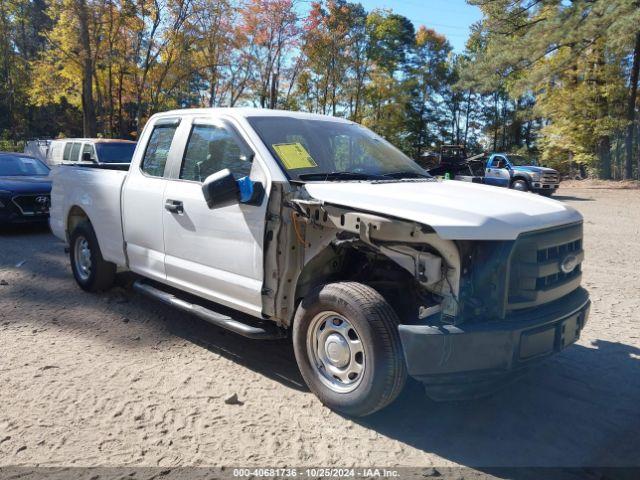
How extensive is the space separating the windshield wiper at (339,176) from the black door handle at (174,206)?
3.82 ft

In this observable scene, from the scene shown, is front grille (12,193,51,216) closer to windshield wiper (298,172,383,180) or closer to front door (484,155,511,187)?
windshield wiper (298,172,383,180)

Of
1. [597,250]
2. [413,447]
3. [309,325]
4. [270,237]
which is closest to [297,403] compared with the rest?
[309,325]

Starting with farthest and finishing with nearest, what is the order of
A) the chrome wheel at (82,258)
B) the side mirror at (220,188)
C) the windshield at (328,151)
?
the chrome wheel at (82,258)
the windshield at (328,151)
the side mirror at (220,188)

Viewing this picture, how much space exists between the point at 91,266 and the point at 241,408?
3.15 m

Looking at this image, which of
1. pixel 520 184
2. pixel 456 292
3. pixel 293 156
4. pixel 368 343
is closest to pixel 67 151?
pixel 293 156

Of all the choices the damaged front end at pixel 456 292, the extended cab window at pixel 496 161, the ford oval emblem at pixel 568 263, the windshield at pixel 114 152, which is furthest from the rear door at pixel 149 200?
the extended cab window at pixel 496 161

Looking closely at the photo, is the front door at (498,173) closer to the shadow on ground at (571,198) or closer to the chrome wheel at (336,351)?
the shadow on ground at (571,198)

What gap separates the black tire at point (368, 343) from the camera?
3.11 meters

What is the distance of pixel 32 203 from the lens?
961cm

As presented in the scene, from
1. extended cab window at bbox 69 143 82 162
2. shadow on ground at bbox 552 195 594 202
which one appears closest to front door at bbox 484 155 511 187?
shadow on ground at bbox 552 195 594 202

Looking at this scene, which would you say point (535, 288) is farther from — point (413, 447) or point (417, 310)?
point (413, 447)

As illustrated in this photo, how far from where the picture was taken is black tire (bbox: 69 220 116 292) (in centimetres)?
581

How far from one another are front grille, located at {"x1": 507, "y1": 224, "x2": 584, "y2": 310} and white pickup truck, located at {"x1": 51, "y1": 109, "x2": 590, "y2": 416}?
0.04ft

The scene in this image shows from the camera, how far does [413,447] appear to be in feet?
10.3
